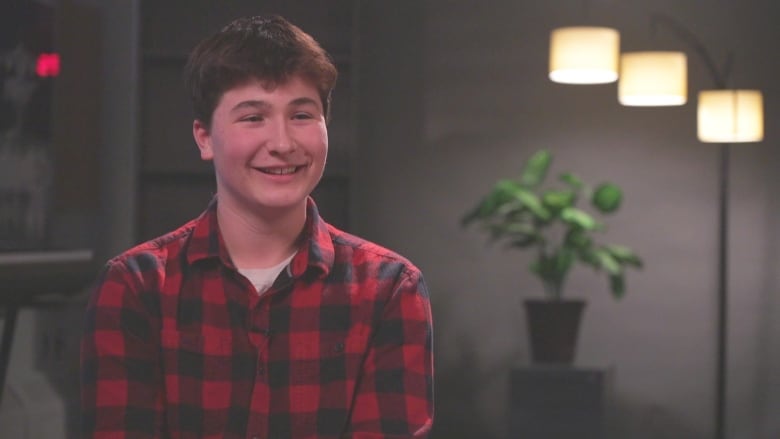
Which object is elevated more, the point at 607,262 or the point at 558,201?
the point at 558,201

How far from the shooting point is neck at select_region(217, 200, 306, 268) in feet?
3.71

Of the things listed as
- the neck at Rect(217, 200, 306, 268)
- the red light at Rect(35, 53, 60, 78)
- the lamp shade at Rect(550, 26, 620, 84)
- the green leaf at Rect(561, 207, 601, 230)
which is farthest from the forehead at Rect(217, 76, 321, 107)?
the green leaf at Rect(561, 207, 601, 230)

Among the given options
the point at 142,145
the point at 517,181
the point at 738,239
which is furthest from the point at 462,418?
the point at 142,145

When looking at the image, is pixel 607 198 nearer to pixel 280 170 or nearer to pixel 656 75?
pixel 656 75

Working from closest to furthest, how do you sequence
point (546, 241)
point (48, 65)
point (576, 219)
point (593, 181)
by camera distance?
1. point (48, 65)
2. point (576, 219)
3. point (546, 241)
4. point (593, 181)

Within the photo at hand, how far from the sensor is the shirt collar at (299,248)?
113 centimetres

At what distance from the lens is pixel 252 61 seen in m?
1.09

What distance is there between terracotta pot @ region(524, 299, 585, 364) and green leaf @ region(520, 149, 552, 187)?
42cm

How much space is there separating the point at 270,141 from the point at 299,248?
116 mm

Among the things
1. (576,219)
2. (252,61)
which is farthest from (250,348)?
(576,219)

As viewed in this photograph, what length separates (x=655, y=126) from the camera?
15.6ft

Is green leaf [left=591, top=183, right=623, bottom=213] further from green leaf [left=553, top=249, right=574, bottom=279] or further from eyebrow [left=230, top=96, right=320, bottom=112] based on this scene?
eyebrow [left=230, top=96, right=320, bottom=112]

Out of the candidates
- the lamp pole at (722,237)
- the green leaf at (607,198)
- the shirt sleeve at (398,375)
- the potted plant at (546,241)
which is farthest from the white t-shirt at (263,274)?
the lamp pole at (722,237)

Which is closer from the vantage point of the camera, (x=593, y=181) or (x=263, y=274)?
(x=263, y=274)
